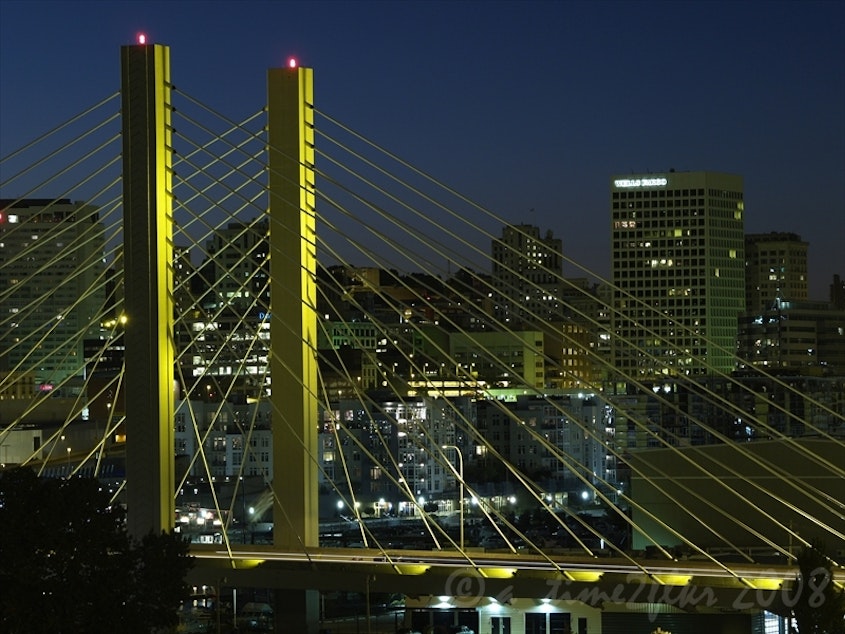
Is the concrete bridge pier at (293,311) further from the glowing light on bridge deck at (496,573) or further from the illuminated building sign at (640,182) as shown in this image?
the illuminated building sign at (640,182)

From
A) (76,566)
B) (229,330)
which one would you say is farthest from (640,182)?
(76,566)

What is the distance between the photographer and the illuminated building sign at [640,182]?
13112 centimetres

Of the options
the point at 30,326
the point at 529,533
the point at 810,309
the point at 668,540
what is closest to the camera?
the point at 668,540

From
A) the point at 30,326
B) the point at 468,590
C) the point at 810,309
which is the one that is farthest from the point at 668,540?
the point at 810,309

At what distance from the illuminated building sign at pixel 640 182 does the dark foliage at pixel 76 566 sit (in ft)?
380

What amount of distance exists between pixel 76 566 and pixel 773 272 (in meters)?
129

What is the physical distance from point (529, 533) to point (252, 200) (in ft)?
120

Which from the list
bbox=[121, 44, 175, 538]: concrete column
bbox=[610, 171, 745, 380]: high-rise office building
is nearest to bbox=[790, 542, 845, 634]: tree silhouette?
bbox=[121, 44, 175, 538]: concrete column

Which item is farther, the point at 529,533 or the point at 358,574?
the point at 529,533

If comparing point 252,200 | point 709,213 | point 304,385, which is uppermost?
point 709,213

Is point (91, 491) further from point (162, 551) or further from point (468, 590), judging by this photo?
point (468, 590)

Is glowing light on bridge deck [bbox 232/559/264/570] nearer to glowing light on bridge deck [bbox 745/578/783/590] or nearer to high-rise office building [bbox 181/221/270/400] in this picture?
high-rise office building [bbox 181/221/270/400]

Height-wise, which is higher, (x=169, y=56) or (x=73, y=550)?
(x=169, y=56)

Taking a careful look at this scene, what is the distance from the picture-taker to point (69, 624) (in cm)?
1598
